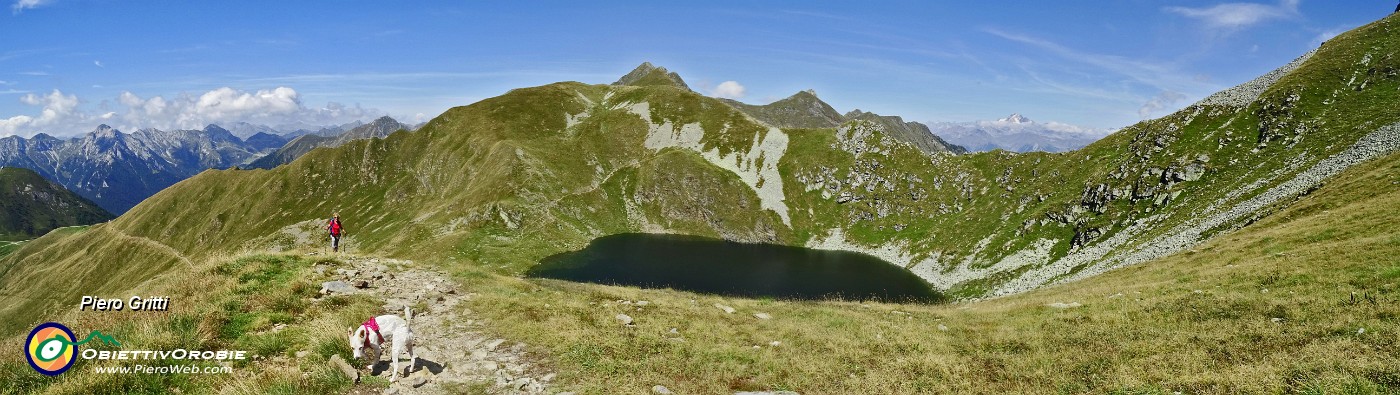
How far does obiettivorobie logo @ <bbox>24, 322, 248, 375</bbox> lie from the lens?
36.4 ft

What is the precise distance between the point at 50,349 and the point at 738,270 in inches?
3467

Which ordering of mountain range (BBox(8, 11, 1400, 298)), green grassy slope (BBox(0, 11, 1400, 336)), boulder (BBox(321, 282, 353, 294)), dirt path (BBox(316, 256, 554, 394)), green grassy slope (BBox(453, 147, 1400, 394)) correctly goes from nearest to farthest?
green grassy slope (BBox(453, 147, 1400, 394)) → dirt path (BBox(316, 256, 554, 394)) → boulder (BBox(321, 282, 353, 294)) → mountain range (BBox(8, 11, 1400, 298)) → green grassy slope (BBox(0, 11, 1400, 336))

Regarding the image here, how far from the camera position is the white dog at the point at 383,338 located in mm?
13219

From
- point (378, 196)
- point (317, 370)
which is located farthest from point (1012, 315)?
point (378, 196)

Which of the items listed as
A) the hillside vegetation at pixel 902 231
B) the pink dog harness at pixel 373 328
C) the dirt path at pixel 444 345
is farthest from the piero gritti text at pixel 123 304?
the pink dog harness at pixel 373 328

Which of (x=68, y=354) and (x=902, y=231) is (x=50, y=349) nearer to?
(x=68, y=354)

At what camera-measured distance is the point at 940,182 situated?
128000mm

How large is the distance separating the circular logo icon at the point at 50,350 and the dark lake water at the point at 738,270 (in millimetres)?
55365

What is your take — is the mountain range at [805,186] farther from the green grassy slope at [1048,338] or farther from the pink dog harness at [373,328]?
the pink dog harness at [373,328]

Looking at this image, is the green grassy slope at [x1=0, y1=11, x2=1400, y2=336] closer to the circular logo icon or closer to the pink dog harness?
the circular logo icon

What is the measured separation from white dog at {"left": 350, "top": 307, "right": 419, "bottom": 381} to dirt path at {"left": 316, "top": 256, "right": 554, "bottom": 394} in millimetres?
470

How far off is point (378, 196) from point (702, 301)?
170 m

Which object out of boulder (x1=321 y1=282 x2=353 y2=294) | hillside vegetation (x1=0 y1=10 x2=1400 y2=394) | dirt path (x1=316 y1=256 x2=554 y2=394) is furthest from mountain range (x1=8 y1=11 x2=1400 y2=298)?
boulder (x1=321 y1=282 x2=353 y2=294)

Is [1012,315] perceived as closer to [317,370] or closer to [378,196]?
[317,370]
